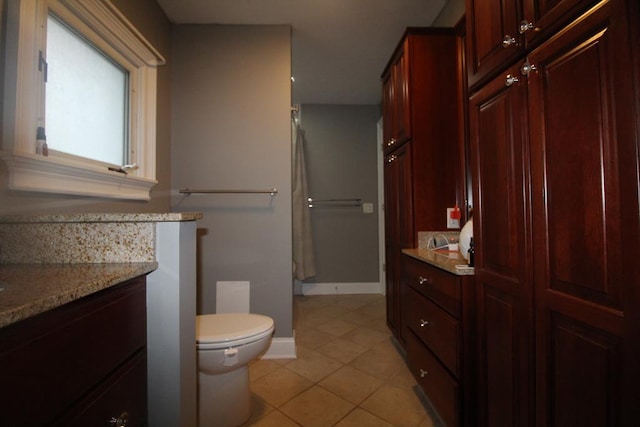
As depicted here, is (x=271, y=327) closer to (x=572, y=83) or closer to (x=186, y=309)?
(x=186, y=309)

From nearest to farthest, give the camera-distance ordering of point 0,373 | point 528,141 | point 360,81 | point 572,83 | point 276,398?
point 0,373 < point 572,83 < point 528,141 < point 276,398 < point 360,81

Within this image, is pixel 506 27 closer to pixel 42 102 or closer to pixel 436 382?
pixel 436 382

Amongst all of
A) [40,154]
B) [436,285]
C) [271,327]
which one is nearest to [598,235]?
[436,285]

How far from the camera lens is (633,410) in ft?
1.72

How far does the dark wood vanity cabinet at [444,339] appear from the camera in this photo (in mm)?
1031

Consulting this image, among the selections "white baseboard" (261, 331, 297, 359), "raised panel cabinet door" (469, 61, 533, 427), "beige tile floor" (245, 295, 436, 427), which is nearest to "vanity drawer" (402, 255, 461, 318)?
"raised panel cabinet door" (469, 61, 533, 427)

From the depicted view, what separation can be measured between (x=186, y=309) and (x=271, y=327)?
1.83 ft

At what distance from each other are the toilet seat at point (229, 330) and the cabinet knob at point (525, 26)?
1477 millimetres

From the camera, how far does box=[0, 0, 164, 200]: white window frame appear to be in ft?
3.02

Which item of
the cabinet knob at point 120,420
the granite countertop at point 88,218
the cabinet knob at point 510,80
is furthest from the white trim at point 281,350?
the cabinet knob at point 510,80

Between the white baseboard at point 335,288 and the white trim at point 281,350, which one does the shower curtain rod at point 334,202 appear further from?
the white trim at point 281,350

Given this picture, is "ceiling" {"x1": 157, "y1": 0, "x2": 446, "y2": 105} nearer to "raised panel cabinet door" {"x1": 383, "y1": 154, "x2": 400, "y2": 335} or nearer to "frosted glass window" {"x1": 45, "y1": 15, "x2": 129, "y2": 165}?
"frosted glass window" {"x1": 45, "y1": 15, "x2": 129, "y2": 165}

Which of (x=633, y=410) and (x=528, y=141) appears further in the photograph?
(x=528, y=141)

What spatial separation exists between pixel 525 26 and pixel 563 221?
56cm
